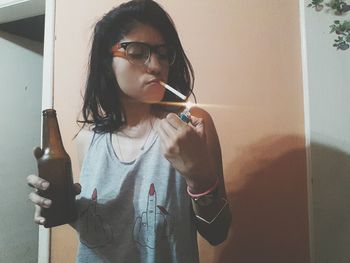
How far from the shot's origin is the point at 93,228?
2.21 feet

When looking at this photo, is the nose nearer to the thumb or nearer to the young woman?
the young woman

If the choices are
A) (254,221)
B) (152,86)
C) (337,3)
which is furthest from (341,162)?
(152,86)

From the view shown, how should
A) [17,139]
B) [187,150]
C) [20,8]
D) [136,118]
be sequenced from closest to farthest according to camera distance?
[187,150]
[136,118]
[20,8]
[17,139]

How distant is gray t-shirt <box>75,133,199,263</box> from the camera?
24.1 inches

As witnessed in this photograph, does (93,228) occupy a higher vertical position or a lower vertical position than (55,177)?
lower

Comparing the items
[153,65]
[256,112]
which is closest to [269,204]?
[256,112]

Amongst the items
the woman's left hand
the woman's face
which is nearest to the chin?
the woman's face

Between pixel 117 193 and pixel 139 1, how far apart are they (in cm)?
44

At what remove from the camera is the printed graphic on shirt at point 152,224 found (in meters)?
0.61

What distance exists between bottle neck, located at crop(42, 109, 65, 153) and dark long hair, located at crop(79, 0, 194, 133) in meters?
0.13

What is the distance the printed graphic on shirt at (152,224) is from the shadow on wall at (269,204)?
275 mm

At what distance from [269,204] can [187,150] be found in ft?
1.31

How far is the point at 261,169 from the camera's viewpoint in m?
0.79

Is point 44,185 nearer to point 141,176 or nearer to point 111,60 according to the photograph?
point 141,176
